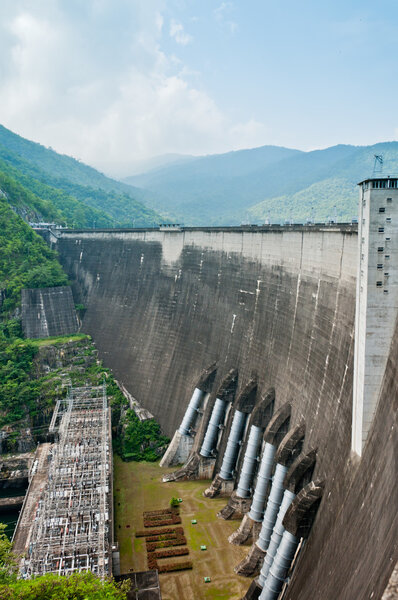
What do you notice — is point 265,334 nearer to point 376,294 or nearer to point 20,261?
point 376,294

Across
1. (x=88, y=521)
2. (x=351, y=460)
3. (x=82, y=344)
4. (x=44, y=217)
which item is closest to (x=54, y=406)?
(x=82, y=344)

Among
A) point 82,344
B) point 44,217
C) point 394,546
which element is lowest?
point 82,344

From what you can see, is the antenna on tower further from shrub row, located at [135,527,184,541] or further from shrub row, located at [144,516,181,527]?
shrub row, located at [144,516,181,527]

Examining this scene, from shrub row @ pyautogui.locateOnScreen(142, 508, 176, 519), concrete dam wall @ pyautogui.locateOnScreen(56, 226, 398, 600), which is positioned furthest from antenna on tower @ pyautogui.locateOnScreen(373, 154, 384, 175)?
shrub row @ pyautogui.locateOnScreen(142, 508, 176, 519)

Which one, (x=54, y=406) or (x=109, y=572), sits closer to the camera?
(x=109, y=572)

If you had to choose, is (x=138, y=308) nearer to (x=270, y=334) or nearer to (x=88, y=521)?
(x=270, y=334)

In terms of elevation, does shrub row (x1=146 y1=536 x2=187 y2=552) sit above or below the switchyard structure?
below

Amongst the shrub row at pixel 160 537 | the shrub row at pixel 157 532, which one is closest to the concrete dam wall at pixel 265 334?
the shrub row at pixel 157 532

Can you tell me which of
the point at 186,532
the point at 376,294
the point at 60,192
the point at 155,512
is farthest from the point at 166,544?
the point at 60,192
